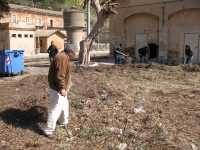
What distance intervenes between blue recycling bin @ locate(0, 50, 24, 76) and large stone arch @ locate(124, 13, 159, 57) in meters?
11.4

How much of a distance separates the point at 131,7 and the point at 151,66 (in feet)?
29.4

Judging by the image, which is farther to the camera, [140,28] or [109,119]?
[140,28]

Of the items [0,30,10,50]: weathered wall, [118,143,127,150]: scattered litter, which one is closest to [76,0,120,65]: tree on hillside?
[118,143,127,150]: scattered litter

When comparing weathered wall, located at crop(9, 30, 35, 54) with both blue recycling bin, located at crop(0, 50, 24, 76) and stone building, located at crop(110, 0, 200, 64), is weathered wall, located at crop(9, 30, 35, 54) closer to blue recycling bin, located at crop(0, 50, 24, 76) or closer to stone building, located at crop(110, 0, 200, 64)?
stone building, located at crop(110, 0, 200, 64)

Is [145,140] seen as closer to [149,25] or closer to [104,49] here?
[149,25]

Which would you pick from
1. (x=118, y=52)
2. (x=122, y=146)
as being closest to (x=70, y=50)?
(x=122, y=146)

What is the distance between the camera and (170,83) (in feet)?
33.7

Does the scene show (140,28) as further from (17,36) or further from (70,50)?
Result: (17,36)

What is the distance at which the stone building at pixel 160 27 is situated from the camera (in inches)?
710

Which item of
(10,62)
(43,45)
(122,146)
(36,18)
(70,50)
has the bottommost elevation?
(122,146)

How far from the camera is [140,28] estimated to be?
20938mm

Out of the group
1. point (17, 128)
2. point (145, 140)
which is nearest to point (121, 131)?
point (145, 140)

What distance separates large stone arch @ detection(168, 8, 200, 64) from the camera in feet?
58.4

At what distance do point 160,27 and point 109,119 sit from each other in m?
15.3
